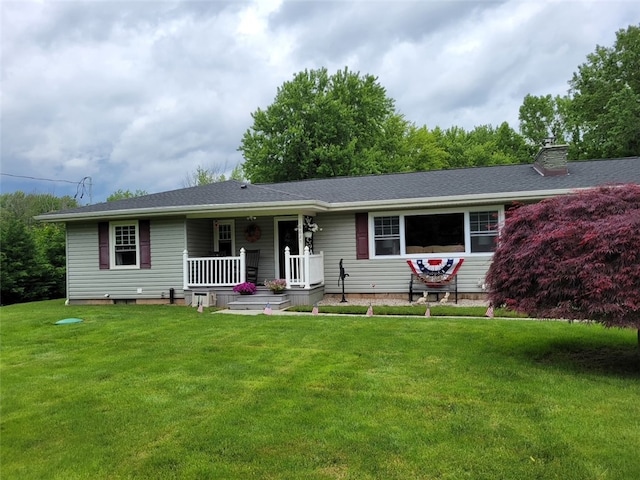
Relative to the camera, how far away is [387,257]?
11188 mm

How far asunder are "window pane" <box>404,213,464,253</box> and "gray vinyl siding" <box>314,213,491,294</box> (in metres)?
0.44

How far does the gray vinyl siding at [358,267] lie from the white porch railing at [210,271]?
2.19 metres

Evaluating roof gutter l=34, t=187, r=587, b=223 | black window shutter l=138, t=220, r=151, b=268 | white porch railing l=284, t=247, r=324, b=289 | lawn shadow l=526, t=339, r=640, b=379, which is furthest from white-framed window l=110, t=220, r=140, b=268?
lawn shadow l=526, t=339, r=640, b=379

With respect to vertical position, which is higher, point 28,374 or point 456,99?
point 456,99

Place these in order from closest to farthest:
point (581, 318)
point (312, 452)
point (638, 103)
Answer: point (312, 452), point (581, 318), point (638, 103)

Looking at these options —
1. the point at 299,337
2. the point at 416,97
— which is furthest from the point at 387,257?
the point at 416,97

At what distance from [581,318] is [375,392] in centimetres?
235

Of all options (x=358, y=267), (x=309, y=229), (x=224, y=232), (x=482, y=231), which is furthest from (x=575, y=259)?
(x=224, y=232)

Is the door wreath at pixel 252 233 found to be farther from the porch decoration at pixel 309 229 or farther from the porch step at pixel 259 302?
the porch step at pixel 259 302

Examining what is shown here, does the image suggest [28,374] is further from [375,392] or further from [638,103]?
[638,103]

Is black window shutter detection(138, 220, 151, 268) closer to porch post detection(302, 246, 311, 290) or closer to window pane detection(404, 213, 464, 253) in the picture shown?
porch post detection(302, 246, 311, 290)

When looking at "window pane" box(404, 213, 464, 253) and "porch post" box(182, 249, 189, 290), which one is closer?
"window pane" box(404, 213, 464, 253)

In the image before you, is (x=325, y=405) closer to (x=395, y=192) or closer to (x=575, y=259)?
(x=575, y=259)

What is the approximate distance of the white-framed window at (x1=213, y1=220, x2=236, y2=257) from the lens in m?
12.4
